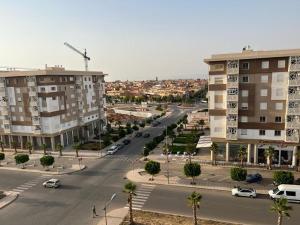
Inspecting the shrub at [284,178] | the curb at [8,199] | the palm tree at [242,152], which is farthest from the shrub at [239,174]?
the curb at [8,199]

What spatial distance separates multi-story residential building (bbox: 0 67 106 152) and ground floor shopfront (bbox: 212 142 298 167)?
45.4 m

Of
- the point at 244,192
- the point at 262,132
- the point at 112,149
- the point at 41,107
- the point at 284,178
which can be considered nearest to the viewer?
the point at 244,192

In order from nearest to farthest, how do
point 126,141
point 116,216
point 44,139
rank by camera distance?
point 116,216, point 44,139, point 126,141

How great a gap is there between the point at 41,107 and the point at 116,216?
159 feet

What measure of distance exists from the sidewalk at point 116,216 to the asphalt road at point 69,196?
4.41 ft

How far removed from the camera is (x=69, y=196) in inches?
1922

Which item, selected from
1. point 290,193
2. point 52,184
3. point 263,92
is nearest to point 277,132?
point 263,92

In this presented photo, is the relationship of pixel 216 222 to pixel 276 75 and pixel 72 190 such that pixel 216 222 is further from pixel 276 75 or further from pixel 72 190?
pixel 276 75

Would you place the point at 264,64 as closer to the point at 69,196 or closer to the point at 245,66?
the point at 245,66

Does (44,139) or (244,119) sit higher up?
(244,119)

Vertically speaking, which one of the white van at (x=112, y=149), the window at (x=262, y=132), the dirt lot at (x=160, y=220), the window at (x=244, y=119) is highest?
the window at (x=244, y=119)

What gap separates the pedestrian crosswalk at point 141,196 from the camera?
146 feet

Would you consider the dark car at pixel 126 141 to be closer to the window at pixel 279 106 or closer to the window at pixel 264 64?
the window at pixel 279 106

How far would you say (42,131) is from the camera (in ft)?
261
